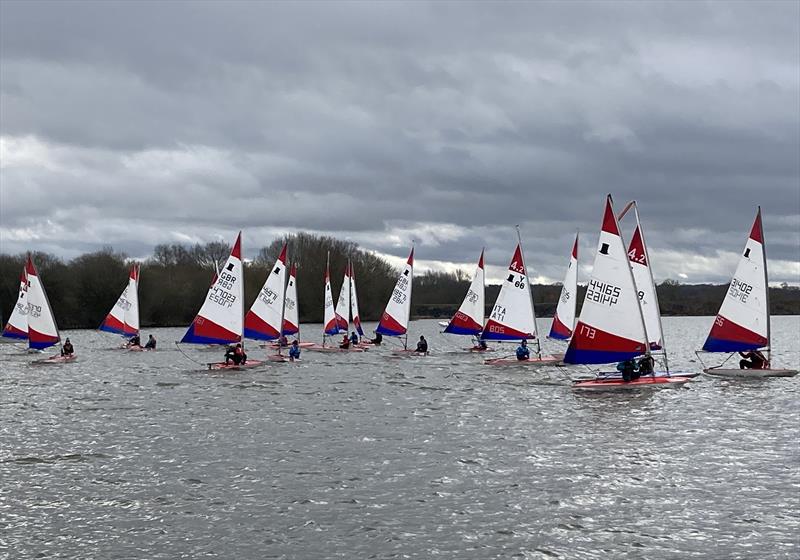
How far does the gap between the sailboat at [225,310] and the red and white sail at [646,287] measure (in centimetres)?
1516

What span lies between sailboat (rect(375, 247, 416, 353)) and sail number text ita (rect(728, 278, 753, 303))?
59.9 feet

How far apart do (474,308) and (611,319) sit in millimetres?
19018

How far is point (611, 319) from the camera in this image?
92.6 ft

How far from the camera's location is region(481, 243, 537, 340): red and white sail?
4094 centimetres

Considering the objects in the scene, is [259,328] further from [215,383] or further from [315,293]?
[315,293]

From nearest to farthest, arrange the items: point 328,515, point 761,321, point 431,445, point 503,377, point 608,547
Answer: point 608,547, point 328,515, point 431,445, point 761,321, point 503,377

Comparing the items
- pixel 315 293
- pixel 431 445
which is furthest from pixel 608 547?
pixel 315 293

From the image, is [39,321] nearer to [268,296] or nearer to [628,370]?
[268,296]

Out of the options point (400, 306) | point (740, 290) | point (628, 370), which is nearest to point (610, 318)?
point (628, 370)

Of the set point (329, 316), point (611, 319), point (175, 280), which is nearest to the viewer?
point (611, 319)

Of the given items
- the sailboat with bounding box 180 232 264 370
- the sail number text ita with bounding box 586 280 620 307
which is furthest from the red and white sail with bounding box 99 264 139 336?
the sail number text ita with bounding box 586 280 620 307

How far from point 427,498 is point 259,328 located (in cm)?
2885

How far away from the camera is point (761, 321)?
33.0 meters

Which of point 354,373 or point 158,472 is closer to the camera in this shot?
point 158,472
